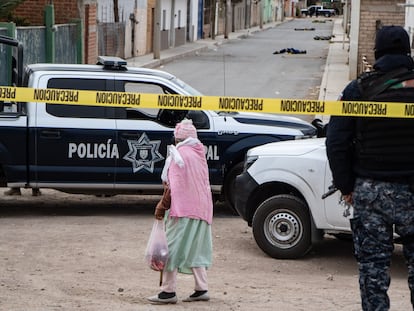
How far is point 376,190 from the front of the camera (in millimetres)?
5605

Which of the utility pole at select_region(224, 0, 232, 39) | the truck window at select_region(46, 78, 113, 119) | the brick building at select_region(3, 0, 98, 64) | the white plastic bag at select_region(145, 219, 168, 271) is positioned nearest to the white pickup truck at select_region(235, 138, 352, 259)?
the white plastic bag at select_region(145, 219, 168, 271)

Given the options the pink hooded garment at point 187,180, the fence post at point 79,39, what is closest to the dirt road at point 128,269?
the pink hooded garment at point 187,180

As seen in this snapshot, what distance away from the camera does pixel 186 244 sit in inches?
298

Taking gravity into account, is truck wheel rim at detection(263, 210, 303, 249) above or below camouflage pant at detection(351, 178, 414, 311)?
below

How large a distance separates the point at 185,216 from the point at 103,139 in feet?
13.7

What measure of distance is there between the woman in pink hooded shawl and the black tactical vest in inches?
84.6

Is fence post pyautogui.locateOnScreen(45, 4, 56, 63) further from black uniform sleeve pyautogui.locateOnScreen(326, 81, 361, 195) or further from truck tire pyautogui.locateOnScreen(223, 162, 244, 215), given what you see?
black uniform sleeve pyautogui.locateOnScreen(326, 81, 361, 195)

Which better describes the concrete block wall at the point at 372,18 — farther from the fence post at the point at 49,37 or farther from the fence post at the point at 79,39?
the fence post at the point at 49,37

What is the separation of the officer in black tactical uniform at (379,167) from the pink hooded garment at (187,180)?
205 centimetres

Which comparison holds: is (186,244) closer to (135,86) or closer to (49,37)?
(135,86)

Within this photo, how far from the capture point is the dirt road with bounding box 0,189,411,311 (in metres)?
7.68

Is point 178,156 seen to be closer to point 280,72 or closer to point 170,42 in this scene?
point 280,72

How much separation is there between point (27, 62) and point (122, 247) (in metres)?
13.9

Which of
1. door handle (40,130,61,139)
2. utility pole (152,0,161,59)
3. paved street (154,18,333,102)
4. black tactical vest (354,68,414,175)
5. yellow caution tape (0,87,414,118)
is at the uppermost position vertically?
black tactical vest (354,68,414,175)
